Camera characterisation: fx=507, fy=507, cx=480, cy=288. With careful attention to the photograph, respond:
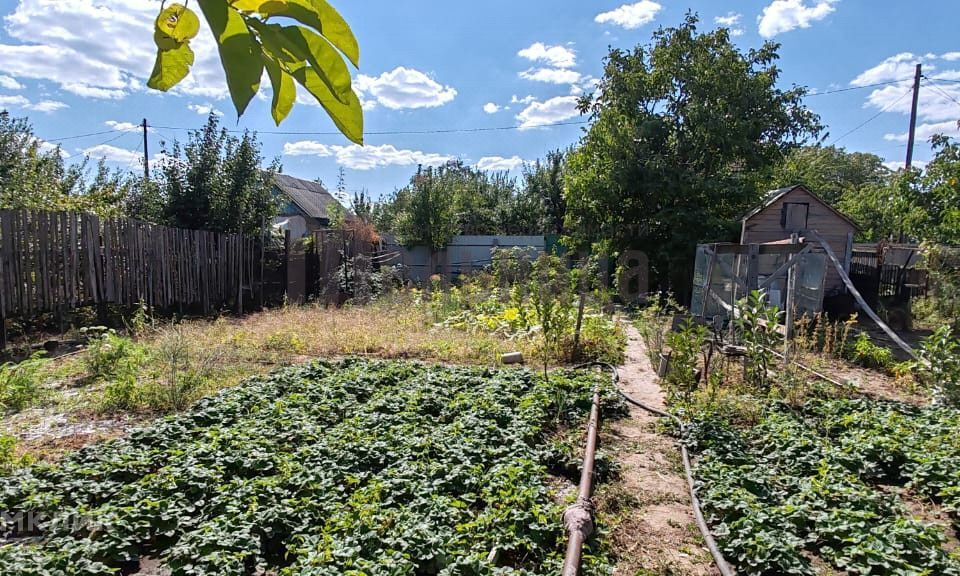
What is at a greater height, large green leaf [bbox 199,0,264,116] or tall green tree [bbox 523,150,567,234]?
tall green tree [bbox 523,150,567,234]

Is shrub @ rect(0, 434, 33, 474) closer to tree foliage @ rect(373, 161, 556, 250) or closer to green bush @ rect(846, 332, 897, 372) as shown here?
green bush @ rect(846, 332, 897, 372)

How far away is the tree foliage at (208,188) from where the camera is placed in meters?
9.77

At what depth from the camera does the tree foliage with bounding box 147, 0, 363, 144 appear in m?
0.48

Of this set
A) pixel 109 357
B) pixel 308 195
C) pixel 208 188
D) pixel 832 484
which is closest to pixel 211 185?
pixel 208 188

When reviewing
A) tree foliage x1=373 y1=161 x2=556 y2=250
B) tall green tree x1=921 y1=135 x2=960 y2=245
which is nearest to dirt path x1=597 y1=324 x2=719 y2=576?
tall green tree x1=921 y1=135 x2=960 y2=245

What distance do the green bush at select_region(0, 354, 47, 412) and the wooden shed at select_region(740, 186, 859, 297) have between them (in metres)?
12.0

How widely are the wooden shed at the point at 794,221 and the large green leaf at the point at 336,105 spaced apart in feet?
40.2

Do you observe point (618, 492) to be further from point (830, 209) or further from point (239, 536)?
point (830, 209)

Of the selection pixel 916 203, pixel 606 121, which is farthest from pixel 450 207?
pixel 916 203

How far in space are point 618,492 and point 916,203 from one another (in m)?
8.77

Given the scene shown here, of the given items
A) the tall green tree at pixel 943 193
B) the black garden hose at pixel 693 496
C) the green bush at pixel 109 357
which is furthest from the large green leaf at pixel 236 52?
the tall green tree at pixel 943 193

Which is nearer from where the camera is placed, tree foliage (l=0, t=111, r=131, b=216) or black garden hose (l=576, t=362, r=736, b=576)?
black garden hose (l=576, t=362, r=736, b=576)

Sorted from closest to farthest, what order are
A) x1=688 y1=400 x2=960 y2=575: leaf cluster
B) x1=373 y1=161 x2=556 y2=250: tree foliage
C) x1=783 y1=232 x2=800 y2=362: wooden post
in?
x1=688 y1=400 x2=960 y2=575: leaf cluster
x1=783 y1=232 x2=800 y2=362: wooden post
x1=373 y1=161 x2=556 y2=250: tree foliage

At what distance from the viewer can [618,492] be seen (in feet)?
10.4
